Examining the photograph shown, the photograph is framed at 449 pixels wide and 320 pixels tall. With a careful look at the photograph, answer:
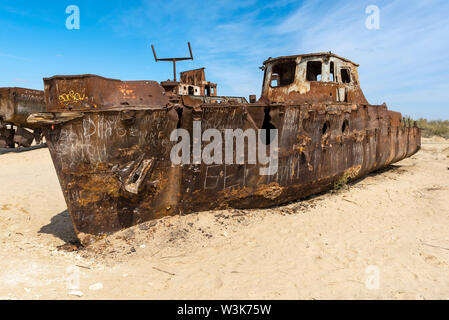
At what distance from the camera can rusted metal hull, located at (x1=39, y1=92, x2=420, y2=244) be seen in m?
3.19

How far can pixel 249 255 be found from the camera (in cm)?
315

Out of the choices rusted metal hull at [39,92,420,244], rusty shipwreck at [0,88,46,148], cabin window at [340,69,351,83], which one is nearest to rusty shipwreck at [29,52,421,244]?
rusted metal hull at [39,92,420,244]

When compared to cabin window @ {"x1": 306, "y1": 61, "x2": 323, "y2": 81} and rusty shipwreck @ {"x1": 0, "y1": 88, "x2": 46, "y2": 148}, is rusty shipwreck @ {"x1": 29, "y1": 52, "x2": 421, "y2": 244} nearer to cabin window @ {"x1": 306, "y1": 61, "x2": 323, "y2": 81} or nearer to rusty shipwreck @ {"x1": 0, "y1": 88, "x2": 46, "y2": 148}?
A: cabin window @ {"x1": 306, "y1": 61, "x2": 323, "y2": 81}

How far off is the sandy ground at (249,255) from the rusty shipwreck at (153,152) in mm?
249

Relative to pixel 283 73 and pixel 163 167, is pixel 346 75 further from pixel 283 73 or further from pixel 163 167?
pixel 163 167

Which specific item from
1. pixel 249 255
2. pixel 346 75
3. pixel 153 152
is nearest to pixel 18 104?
pixel 153 152

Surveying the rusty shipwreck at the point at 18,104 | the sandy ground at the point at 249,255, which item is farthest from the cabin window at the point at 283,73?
the rusty shipwreck at the point at 18,104

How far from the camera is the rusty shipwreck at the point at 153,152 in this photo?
316 centimetres

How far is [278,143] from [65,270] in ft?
10.0

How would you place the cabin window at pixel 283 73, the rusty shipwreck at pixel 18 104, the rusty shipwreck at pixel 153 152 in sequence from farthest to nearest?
the rusty shipwreck at pixel 18 104
the cabin window at pixel 283 73
the rusty shipwreck at pixel 153 152

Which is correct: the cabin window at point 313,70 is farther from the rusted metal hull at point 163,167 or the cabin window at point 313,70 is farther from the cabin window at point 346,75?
the rusted metal hull at point 163,167

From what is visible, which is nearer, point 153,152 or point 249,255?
point 249,255

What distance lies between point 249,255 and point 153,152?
5.35 ft
